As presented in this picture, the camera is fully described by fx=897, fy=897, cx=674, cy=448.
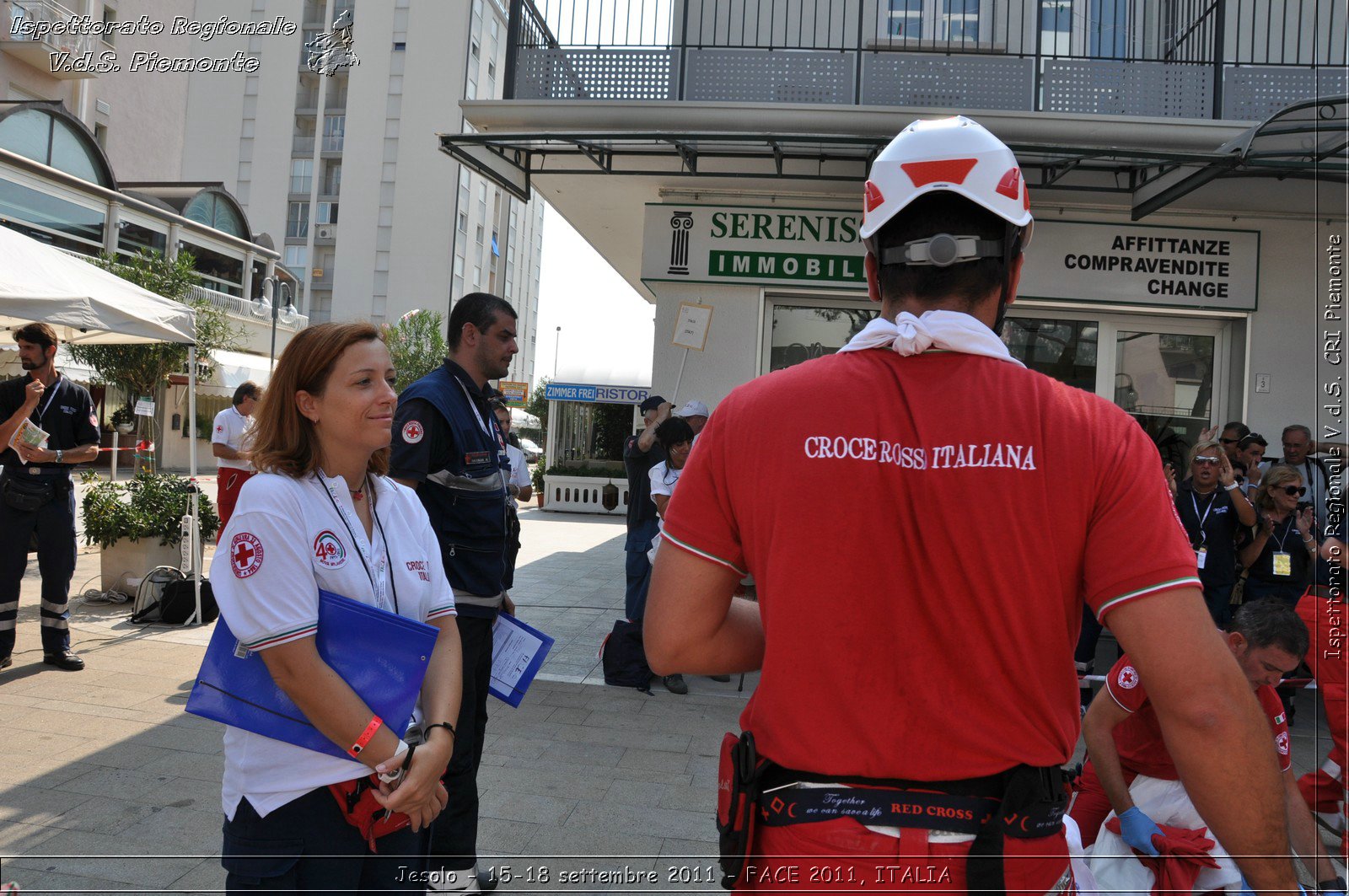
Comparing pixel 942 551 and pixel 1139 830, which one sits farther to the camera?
pixel 1139 830

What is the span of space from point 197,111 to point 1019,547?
7011cm

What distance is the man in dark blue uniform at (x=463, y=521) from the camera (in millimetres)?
3312

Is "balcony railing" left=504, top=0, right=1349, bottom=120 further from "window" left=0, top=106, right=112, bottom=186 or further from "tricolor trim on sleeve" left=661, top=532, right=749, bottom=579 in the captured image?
"window" left=0, top=106, right=112, bottom=186

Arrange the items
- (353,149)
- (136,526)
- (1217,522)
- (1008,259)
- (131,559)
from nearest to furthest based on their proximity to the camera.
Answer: (1008,259) < (1217,522) < (136,526) < (131,559) < (353,149)

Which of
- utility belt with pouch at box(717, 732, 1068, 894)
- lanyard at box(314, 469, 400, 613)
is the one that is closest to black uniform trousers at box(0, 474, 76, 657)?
lanyard at box(314, 469, 400, 613)

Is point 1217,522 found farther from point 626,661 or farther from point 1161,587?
point 1161,587

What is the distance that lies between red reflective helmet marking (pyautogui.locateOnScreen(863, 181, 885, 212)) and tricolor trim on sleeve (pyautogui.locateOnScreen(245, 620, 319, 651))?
56.4 inches

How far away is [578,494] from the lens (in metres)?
23.8

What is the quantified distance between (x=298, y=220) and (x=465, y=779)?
64394 mm

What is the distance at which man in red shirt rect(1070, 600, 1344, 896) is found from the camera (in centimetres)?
297

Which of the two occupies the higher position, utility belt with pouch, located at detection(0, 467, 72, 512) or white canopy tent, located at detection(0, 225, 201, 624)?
white canopy tent, located at detection(0, 225, 201, 624)

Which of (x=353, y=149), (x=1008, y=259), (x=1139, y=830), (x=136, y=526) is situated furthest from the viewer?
(x=353, y=149)

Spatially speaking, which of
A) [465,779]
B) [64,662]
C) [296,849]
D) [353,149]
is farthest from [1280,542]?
[353,149]

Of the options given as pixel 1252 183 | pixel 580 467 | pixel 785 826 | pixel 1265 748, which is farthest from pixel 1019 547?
pixel 580 467
